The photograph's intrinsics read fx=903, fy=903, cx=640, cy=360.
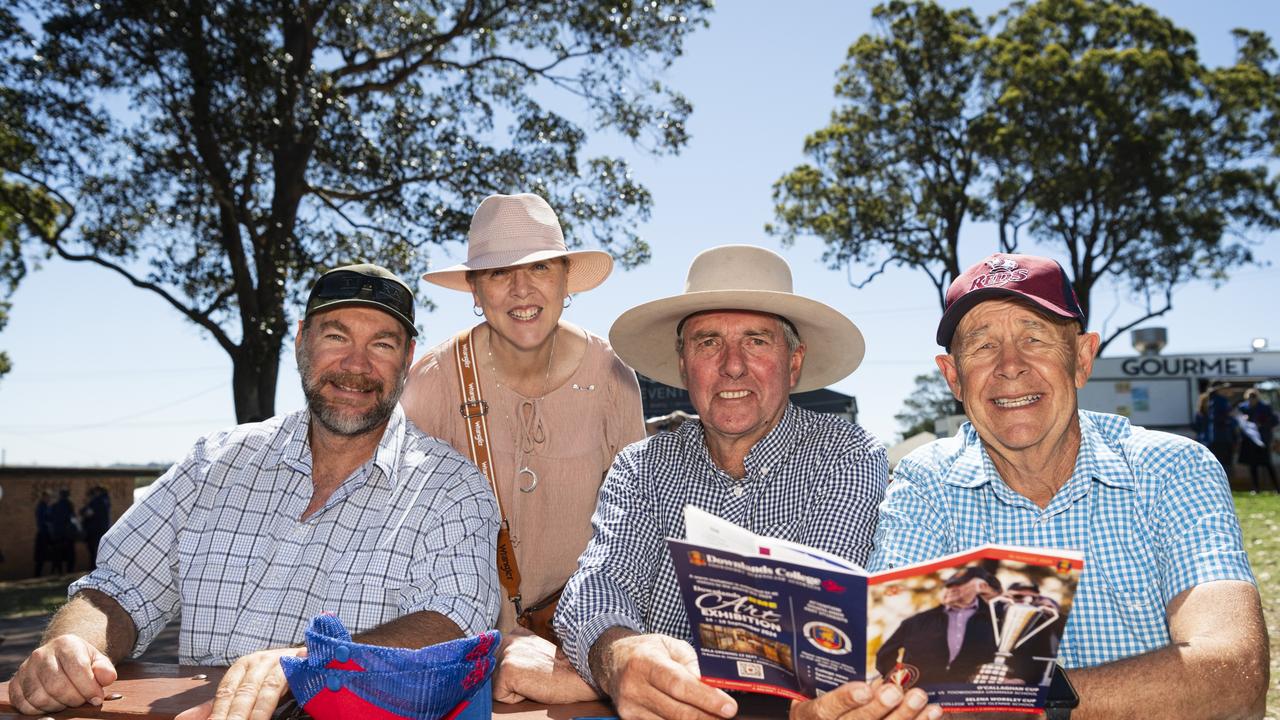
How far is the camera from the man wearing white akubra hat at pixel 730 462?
8.59 feet

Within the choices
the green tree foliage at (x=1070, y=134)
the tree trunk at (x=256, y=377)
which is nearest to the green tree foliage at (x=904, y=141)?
the green tree foliage at (x=1070, y=134)

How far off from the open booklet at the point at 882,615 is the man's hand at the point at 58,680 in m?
1.55

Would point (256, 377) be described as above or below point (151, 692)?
above

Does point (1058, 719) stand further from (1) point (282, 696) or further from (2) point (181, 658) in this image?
(2) point (181, 658)

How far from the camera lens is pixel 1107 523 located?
2314 mm

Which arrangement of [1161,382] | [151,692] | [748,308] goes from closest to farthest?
[151,692]
[748,308]
[1161,382]

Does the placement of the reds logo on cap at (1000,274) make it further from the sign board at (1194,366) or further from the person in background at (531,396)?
the sign board at (1194,366)

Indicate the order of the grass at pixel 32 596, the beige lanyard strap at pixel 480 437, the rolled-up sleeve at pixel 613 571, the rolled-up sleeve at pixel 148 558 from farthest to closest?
1. the grass at pixel 32 596
2. the beige lanyard strap at pixel 480 437
3. the rolled-up sleeve at pixel 148 558
4. the rolled-up sleeve at pixel 613 571

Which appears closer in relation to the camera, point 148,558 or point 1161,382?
point 148,558

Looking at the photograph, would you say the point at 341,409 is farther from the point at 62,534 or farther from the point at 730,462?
the point at 62,534

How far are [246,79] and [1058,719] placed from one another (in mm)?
10532

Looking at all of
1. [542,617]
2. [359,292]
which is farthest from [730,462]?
[359,292]

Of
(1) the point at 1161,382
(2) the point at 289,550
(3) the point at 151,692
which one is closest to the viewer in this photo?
(3) the point at 151,692

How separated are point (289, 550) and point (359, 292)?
0.82 meters
